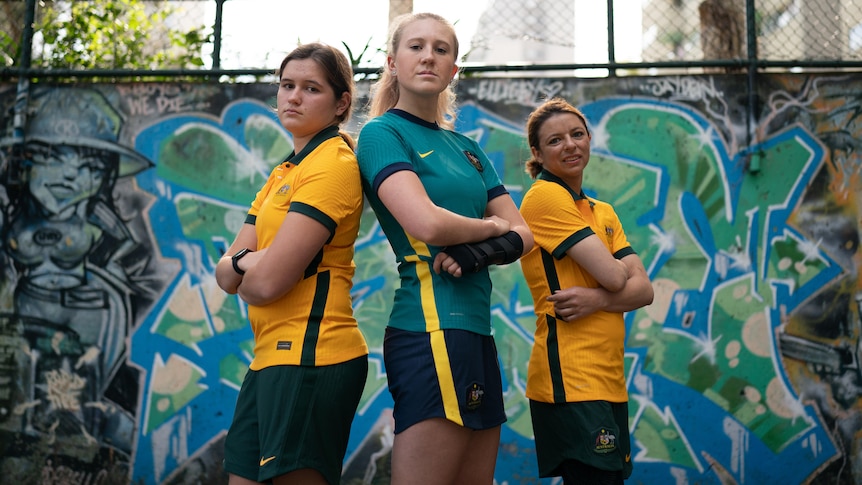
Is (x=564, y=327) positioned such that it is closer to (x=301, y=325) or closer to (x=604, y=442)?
(x=604, y=442)

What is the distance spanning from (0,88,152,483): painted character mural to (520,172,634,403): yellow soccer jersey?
3.54 meters

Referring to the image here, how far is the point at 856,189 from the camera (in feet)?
18.0

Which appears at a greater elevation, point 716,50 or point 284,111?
point 716,50

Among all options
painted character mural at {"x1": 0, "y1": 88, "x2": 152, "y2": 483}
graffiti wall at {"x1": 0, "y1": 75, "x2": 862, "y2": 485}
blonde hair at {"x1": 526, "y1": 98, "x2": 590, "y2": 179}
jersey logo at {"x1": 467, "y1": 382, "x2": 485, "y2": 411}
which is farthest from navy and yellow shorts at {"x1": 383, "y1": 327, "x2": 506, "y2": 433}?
painted character mural at {"x1": 0, "y1": 88, "x2": 152, "y2": 483}

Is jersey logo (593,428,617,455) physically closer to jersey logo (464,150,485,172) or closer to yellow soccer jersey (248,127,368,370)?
yellow soccer jersey (248,127,368,370)

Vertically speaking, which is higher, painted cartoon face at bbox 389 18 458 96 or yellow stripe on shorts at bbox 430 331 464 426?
painted cartoon face at bbox 389 18 458 96

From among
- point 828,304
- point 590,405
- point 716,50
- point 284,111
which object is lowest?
point 590,405

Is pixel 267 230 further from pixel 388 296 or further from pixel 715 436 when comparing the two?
pixel 715 436

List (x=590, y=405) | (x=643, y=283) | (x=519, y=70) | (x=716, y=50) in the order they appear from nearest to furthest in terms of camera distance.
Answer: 1. (x=590, y=405)
2. (x=643, y=283)
3. (x=519, y=70)
4. (x=716, y=50)

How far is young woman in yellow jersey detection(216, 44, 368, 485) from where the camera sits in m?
2.41

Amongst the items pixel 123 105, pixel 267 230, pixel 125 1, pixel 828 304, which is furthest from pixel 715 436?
pixel 125 1

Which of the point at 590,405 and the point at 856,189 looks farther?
the point at 856,189

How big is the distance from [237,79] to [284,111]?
3326mm

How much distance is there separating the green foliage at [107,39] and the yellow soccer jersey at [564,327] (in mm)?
3804
